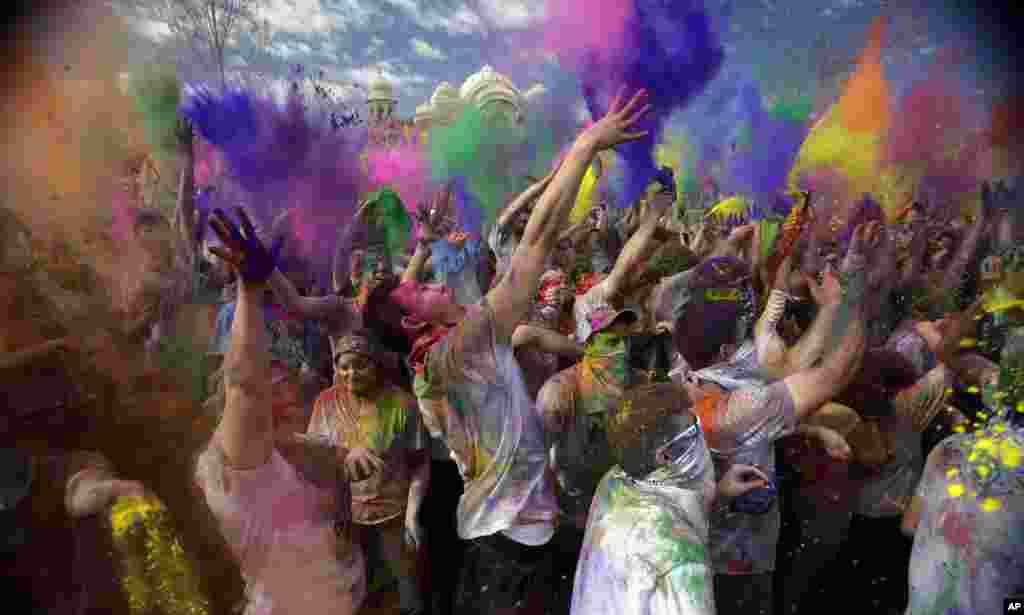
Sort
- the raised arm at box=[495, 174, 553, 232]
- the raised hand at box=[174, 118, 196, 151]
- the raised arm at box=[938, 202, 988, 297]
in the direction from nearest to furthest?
the raised hand at box=[174, 118, 196, 151], the raised arm at box=[495, 174, 553, 232], the raised arm at box=[938, 202, 988, 297]

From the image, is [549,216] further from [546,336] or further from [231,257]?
[231,257]

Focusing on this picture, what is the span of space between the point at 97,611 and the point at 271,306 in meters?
1.53

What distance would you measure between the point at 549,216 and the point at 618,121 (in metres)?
0.51

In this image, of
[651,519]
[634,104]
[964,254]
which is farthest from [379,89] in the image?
[964,254]

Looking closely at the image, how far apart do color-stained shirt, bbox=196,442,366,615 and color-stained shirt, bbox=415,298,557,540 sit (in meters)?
0.58

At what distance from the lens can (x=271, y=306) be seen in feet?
10.1

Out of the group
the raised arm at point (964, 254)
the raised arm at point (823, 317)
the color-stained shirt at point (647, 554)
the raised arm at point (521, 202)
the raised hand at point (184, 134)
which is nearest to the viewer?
the color-stained shirt at point (647, 554)

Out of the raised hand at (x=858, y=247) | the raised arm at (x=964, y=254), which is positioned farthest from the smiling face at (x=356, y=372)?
the raised arm at (x=964, y=254)

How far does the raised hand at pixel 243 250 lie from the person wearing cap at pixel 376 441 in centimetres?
45

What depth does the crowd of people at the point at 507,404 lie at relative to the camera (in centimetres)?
307

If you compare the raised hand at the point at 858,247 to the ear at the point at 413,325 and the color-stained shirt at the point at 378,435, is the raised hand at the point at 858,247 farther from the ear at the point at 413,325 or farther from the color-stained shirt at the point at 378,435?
the color-stained shirt at the point at 378,435

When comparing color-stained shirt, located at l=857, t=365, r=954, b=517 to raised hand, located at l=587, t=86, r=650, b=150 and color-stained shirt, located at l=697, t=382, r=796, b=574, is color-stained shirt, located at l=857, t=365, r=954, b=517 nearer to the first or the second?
color-stained shirt, located at l=697, t=382, r=796, b=574

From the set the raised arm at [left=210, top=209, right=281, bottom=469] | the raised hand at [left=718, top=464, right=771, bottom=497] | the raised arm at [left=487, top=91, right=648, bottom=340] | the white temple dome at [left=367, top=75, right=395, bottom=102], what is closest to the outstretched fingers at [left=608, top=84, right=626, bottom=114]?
the raised arm at [left=487, top=91, right=648, bottom=340]

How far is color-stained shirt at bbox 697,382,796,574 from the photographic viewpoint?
10.5ft
